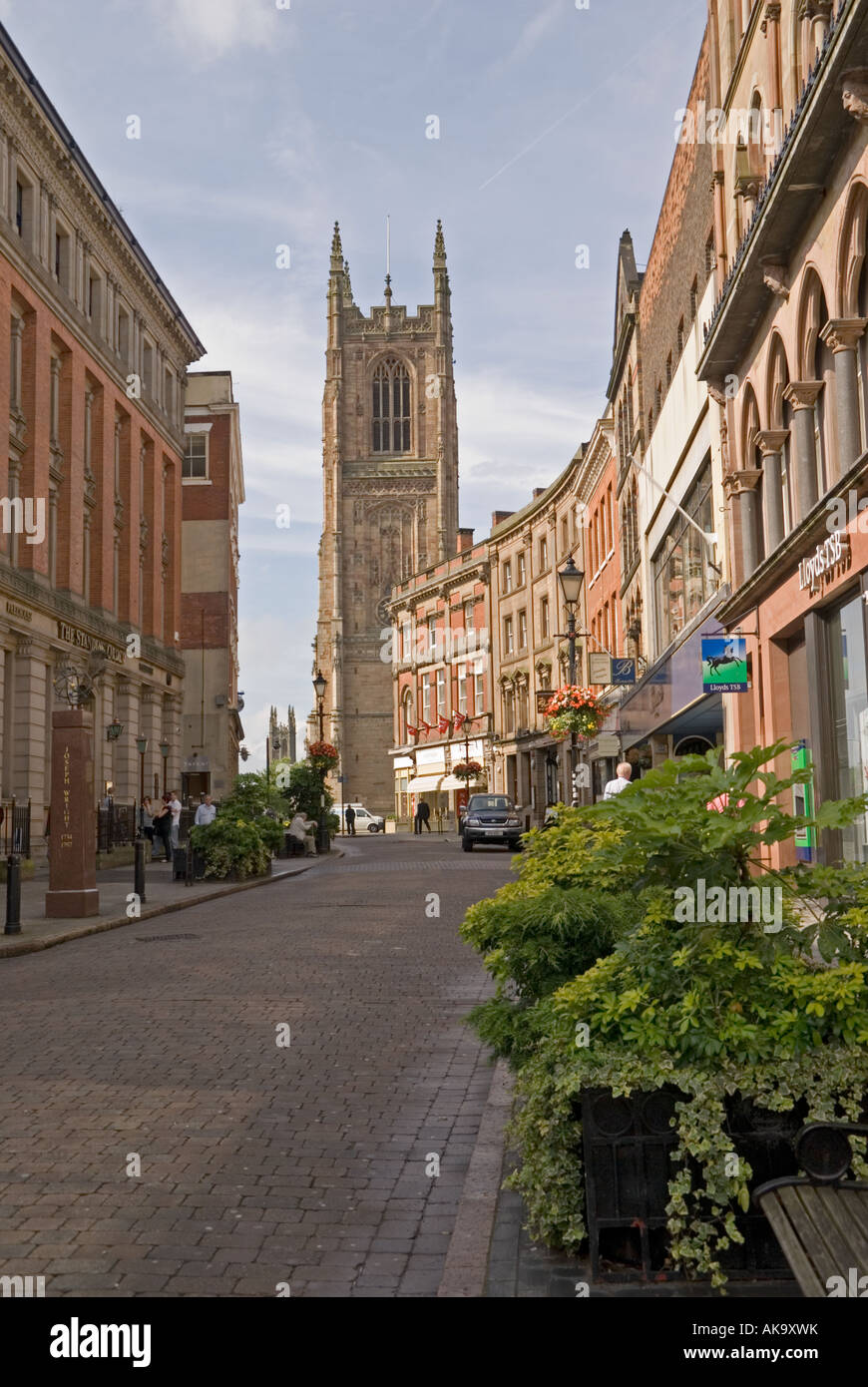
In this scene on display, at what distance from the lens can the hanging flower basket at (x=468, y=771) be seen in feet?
222

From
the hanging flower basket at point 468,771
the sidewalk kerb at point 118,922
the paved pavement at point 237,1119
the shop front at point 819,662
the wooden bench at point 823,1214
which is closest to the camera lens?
the wooden bench at point 823,1214

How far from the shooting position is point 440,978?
11648 millimetres

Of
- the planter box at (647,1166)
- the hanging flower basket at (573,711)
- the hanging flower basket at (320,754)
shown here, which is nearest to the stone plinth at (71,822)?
the hanging flower basket at (573,711)

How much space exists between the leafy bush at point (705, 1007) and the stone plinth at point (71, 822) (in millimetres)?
14220

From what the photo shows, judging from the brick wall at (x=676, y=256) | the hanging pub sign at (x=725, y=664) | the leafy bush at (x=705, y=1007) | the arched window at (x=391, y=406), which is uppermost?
the arched window at (x=391, y=406)

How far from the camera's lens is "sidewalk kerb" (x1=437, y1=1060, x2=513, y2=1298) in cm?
399

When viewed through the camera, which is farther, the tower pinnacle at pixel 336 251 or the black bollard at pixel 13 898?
the tower pinnacle at pixel 336 251

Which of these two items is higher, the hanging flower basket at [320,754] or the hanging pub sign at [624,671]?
the hanging pub sign at [624,671]

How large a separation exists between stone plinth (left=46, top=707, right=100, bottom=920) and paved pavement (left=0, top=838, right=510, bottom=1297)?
394cm

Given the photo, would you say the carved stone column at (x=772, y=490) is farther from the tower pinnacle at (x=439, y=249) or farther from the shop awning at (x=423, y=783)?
the tower pinnacle at (x=439, y=249)

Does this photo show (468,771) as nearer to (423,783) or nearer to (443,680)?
(443,680)

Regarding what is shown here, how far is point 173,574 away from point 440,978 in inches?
1500
